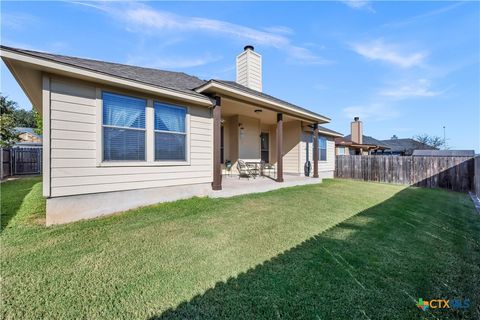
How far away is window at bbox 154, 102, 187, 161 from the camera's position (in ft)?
17.3

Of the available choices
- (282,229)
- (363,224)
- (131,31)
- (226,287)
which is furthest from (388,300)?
(131,31)

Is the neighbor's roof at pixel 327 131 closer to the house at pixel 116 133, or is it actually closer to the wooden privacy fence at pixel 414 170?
the wooden privacy fence at pixel 414 170

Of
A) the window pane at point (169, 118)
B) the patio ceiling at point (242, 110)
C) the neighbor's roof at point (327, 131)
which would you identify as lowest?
the window pane at point (169, 118)

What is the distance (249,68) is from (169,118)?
→ 5362mm

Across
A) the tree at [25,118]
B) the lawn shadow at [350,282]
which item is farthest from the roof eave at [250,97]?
the tree at [25,118]

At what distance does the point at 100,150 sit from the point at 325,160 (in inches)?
471

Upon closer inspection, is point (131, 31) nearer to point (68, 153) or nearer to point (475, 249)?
point (68, 153)

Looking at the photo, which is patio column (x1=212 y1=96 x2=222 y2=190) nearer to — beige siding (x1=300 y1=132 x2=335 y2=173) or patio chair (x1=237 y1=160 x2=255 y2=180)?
patio chair (x1=237 y1=160 x2=255 y2=180)

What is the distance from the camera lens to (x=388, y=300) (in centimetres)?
206

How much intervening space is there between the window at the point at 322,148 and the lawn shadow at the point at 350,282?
8.78 meters

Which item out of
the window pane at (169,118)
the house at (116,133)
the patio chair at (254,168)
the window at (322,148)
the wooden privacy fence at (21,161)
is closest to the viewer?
the house at (116,133)

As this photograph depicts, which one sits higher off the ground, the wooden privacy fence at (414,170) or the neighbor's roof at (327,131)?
the neighbor's roof at (327,131)

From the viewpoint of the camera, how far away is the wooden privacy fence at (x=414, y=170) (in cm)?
1012

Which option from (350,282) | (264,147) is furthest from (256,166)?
(350,282)
